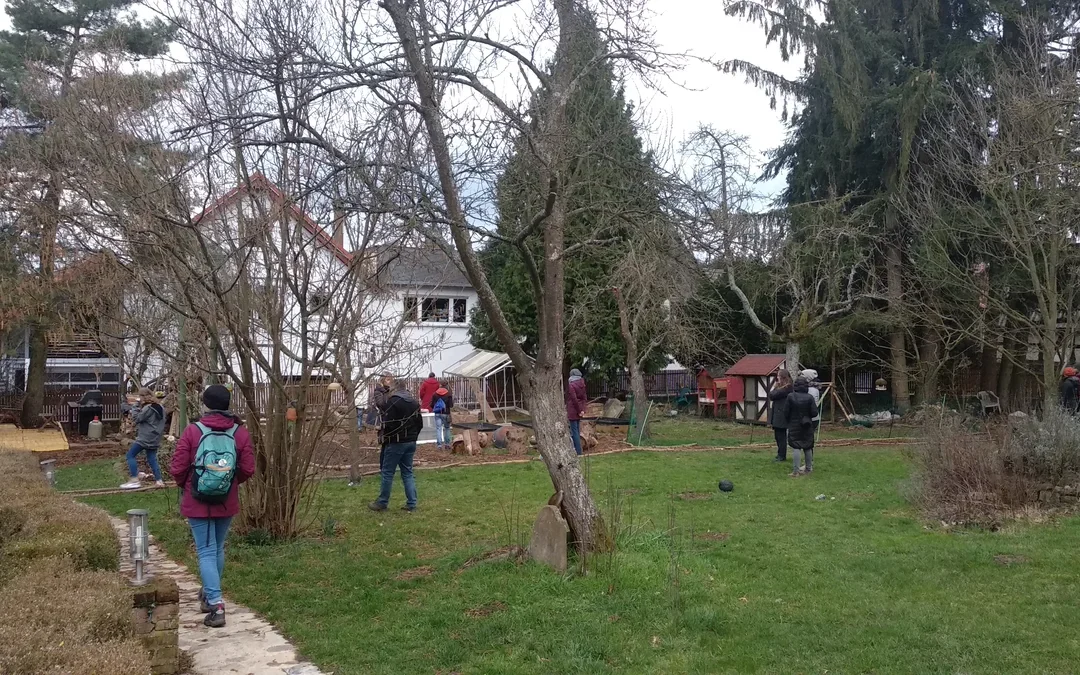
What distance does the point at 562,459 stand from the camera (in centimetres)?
692

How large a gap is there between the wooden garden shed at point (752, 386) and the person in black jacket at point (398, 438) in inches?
590

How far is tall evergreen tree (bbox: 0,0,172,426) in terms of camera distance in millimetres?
10083

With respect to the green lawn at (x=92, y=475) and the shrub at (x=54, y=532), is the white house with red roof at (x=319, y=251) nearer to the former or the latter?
the shrub at (x=54, y=532)

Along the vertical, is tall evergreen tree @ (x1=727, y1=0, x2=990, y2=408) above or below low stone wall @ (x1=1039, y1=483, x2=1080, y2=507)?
above

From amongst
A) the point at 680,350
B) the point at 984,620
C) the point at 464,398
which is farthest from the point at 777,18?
the point at 984,620

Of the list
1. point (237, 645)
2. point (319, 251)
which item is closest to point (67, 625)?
point (237, 645)

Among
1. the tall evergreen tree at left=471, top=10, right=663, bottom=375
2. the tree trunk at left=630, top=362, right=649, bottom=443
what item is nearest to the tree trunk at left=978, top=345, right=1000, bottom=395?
the tree trunk at left=630, top=362, right=649, bottom=443

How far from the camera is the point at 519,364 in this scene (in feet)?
23.6

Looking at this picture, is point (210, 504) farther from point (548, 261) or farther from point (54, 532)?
point (548, 261)

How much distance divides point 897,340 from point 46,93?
73.3ft

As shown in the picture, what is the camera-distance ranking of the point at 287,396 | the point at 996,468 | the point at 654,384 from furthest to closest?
the point at 654,384 → the point at 996,468 → the point at 287,396

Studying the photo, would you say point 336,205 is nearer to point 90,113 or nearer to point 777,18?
point 90,113

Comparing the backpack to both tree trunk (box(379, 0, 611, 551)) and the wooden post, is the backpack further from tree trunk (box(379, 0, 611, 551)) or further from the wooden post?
the wooden post

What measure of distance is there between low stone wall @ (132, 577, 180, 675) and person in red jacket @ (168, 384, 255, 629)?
100 cm
